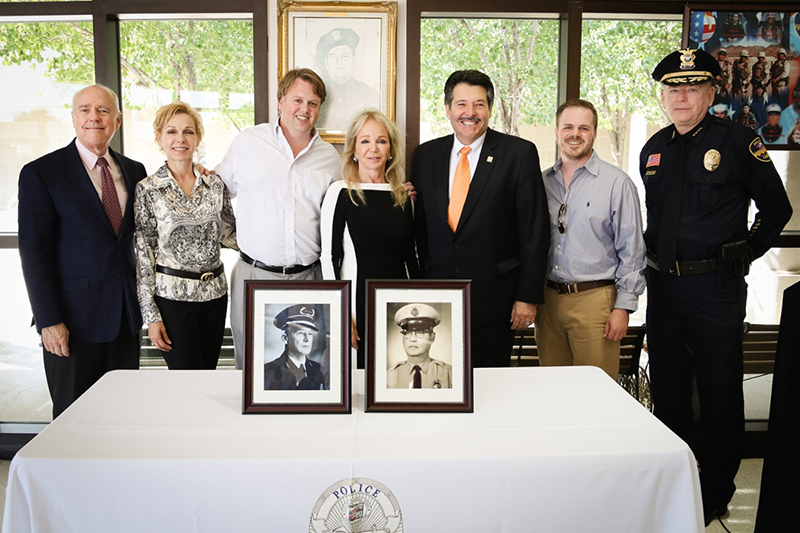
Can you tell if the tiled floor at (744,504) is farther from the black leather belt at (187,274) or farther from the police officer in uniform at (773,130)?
the black leather belt at (187,274)

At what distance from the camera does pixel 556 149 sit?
3.35 metres

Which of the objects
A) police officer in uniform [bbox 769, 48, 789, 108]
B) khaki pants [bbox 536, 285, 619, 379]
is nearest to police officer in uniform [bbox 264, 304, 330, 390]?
khaki pants [bbox 536, 285, 619, 379]

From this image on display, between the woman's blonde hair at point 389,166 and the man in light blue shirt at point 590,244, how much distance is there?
0.69m

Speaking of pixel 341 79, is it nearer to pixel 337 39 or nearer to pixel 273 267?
pixel 337 39

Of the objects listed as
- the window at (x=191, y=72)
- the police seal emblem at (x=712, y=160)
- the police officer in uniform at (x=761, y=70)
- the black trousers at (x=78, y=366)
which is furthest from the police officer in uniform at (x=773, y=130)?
the black trousers at (x=78, y=366)

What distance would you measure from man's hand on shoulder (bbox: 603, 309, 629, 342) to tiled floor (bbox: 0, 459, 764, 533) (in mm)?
933

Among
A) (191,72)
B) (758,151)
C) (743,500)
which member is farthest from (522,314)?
(191,72)

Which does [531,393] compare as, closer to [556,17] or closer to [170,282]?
[170,282]

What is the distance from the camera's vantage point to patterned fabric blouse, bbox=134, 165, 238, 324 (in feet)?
8.20

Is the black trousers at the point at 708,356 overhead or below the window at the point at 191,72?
below

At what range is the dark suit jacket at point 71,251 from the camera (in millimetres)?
2430

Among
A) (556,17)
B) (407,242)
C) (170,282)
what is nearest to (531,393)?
(407,242)

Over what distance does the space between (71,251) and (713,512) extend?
297 centimetres

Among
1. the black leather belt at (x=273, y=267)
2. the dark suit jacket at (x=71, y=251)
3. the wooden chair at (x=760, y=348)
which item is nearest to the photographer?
the dark suit jacket at (x=71, y=251)
